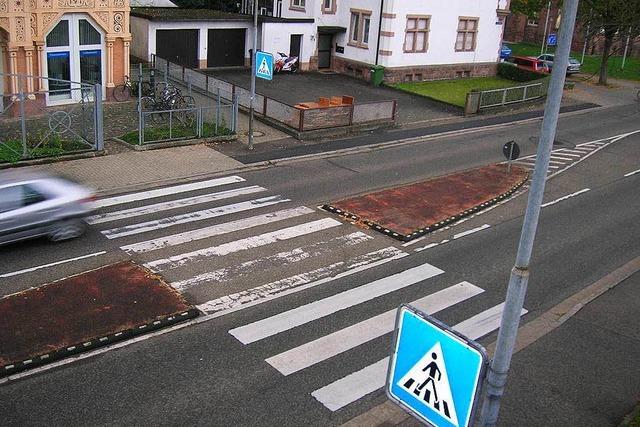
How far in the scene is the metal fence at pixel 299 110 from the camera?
26.0 m

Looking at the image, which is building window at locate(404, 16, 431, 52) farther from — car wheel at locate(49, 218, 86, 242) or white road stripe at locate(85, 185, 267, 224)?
car wheel at locate(49, 218, 86, 242)

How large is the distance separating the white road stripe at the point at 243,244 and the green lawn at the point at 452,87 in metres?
19.6

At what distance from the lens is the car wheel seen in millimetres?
15008

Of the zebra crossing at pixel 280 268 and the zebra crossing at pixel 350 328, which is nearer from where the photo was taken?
the zebra crossing at pixel 350 328

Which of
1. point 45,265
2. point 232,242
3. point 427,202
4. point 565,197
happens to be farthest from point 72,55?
point 565,197

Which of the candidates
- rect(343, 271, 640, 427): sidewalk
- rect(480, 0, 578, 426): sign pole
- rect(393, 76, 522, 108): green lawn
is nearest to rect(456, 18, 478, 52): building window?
rect(393, 76, 522, 108): green lawn

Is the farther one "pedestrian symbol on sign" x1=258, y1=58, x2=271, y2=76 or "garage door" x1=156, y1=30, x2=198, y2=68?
"garage door" x1=156, y1=30, x2=198, y2=68

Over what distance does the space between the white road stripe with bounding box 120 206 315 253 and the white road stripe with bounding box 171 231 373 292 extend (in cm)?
175

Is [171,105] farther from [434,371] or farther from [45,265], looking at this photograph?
[434,371]

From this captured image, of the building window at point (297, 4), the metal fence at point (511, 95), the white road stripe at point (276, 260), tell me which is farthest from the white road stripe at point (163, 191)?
the building window at point (297, 4)

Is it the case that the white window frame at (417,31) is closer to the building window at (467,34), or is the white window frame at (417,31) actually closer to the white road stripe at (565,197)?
the building window at (467,34)

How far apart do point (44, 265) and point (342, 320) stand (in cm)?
638

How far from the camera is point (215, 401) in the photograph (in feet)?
32.4

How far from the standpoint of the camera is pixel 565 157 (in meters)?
26.6
